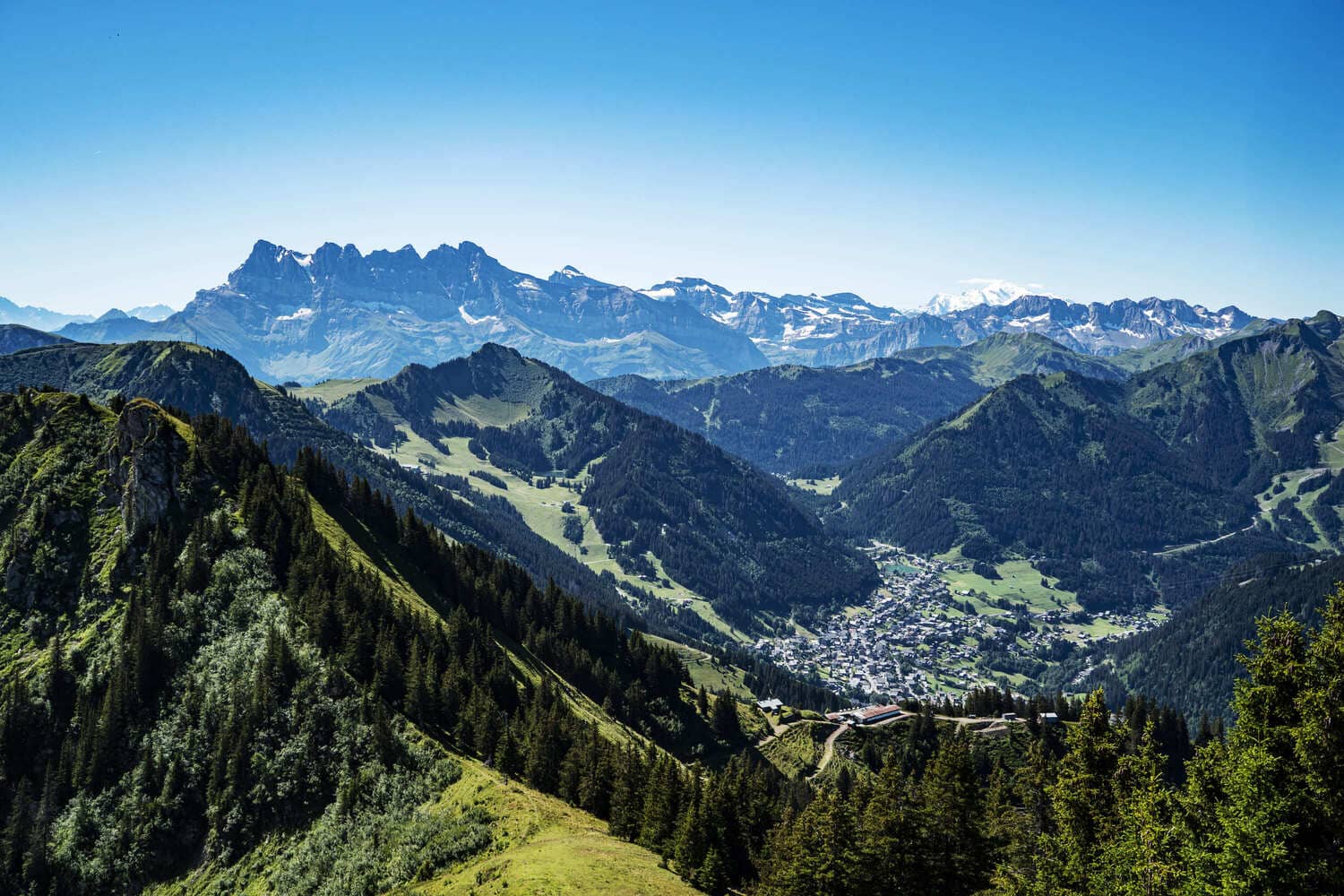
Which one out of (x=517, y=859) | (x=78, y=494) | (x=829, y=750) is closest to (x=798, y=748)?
(x=829, y=750)

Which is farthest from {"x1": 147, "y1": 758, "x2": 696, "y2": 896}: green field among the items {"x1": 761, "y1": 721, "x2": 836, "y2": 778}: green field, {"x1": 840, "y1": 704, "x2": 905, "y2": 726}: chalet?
{"x1": 840, "y1": 704, "x2": 905, "y2": 726}: chalet

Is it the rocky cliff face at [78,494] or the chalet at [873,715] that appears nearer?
the rocky cliff face at [78,494]

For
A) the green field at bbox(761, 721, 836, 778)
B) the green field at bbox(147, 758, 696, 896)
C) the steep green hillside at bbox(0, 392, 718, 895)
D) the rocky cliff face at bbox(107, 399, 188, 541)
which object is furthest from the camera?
the green field at bbox(761, 721, 836, 778)

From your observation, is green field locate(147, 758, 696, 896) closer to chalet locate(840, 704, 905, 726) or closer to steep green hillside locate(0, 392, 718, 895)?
steep green hillside locate(0, 392, 718, 895)

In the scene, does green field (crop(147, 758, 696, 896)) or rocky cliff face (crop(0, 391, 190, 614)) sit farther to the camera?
rocky cliff face (crop(0, 391, 190, 614))

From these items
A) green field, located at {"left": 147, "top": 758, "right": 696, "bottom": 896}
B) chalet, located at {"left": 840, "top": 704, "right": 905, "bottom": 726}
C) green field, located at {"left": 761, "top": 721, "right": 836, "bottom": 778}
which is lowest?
green field, located at {"left": 761, "top": 721, "right": 836, "bottom": 778}

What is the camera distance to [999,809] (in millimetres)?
70000

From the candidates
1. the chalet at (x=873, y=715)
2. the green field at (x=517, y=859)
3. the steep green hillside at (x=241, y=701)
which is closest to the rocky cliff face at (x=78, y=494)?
the steep green hillside at (x=241, y=701)

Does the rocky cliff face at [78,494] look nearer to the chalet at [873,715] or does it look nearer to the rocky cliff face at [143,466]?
the rocky cliff face at [143,466]

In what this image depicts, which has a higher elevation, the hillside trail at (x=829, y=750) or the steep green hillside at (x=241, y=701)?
the steep green hillside at (x=241, y=701)

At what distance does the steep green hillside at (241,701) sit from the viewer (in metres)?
75.1

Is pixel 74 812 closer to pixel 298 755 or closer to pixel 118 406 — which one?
pixel 298 755

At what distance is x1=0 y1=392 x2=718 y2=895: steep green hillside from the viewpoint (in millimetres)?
75062

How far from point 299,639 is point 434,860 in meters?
38.7
